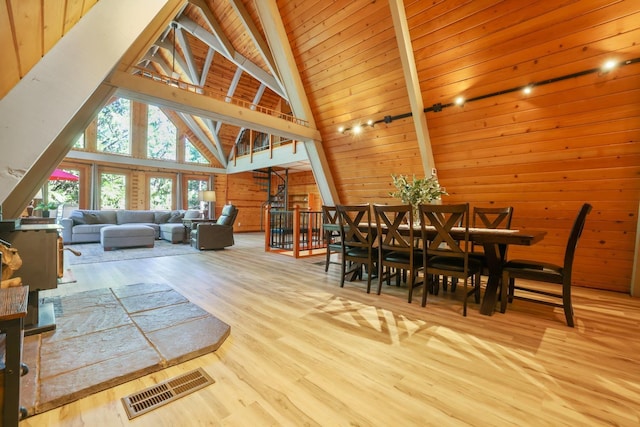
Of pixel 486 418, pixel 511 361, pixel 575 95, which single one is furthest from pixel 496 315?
pixel 575 95

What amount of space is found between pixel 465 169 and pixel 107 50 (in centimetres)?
427

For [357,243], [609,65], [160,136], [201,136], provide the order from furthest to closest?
[201,136], [160,136], [357,243], [609,65]

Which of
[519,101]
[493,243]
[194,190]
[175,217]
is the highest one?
[519,101]

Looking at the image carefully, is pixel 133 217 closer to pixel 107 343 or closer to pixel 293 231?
pixel 293 231

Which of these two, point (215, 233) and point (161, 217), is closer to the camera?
point (215, 233)

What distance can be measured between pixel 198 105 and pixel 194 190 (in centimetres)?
681

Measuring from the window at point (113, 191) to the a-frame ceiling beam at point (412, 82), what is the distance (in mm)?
9045

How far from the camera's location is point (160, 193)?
9500 millimetres

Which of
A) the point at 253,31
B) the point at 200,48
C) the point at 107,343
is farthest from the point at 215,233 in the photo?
the point at 200,48

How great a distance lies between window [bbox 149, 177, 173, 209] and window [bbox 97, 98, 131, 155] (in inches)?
48.0

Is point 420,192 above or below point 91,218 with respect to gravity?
above

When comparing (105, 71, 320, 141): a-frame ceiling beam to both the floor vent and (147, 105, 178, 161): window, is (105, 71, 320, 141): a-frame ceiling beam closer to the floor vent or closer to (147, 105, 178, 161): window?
the floor vent

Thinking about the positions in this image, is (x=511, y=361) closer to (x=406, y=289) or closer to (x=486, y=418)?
(x=486, y=418)

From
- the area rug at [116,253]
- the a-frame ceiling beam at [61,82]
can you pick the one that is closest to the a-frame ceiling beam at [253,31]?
the a-frame ceiling beam at [61,82]
